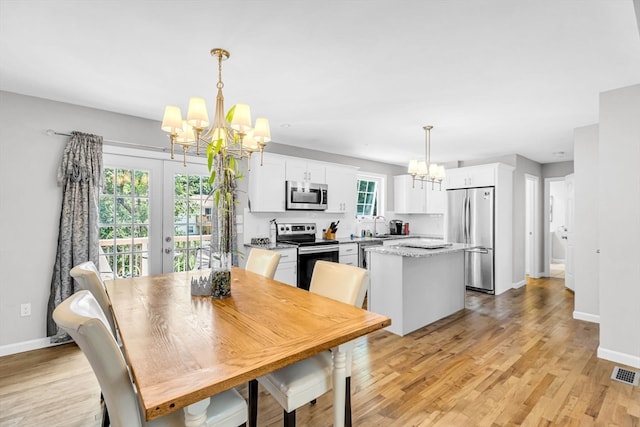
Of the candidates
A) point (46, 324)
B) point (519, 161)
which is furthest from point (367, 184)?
point (46, 324)

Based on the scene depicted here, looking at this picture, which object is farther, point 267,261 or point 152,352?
point 267,261

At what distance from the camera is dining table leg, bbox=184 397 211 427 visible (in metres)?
1.02

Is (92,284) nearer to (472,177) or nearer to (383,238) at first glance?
(383,238)

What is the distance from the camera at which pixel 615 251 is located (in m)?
2.76

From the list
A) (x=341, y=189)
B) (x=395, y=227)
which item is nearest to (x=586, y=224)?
(x=395, y=227)

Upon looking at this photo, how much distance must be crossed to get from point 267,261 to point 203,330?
4.52 ft

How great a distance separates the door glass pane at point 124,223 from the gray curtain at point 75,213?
0.18m

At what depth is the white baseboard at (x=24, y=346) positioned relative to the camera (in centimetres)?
287

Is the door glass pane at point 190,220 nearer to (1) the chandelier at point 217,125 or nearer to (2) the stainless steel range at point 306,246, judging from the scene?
(2) the stainless steel range at point 306,246

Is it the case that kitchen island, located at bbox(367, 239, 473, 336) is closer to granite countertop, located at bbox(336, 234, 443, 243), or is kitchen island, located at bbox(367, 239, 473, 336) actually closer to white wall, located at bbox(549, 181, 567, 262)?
granite countertop, located at bbox(336, 234, 443, 243)

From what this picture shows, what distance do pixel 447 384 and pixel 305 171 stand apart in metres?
3.34

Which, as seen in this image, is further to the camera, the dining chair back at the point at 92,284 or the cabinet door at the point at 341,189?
the cabinet door at the point at 341,189

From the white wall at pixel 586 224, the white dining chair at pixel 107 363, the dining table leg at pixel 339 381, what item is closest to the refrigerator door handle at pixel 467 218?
the white wall at pixel 586 224

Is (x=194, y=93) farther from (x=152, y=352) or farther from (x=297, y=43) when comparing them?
(x=152, y=352)
